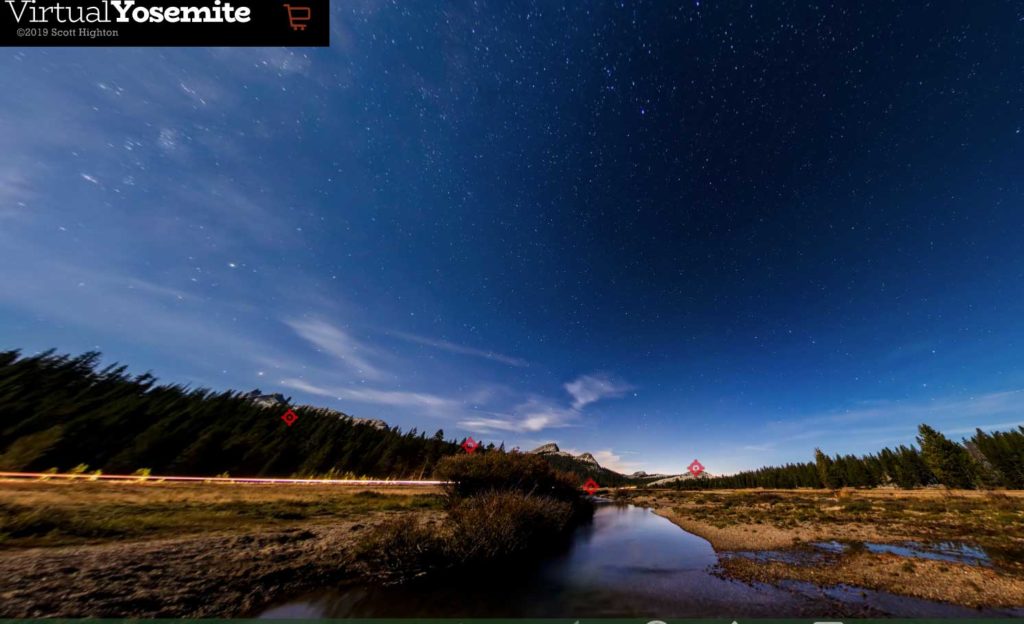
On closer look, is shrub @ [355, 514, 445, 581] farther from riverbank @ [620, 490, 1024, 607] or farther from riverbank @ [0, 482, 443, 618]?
riverbank @ [620, 490, 1024, 607]

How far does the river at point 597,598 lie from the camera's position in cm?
983

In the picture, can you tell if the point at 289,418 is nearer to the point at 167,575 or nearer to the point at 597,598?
the point at 167,575

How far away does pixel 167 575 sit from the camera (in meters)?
9.27

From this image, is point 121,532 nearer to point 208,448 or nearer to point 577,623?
point 577,623

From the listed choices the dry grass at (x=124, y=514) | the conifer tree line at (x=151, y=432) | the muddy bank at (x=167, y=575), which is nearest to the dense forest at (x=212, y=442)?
the conifer tree line at (x=151, y=432)

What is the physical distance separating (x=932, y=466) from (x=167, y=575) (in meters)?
114

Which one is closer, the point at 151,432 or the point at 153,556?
the point at 153,556

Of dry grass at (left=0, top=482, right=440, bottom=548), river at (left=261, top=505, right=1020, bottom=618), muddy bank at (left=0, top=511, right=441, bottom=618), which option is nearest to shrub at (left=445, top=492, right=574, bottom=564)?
river at (left=261, top=505, right=1020, bottom=618)

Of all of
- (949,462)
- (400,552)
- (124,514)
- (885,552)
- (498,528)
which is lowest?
(885,552)

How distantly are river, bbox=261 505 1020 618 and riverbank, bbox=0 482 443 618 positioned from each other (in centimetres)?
163

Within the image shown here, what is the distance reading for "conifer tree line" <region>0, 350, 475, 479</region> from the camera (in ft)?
121

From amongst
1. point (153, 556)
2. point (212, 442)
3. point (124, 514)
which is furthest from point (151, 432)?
point (153, 556)

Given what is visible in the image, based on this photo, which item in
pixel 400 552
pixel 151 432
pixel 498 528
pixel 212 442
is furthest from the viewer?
pixel 212 442

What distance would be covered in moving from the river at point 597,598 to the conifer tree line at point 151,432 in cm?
3576
